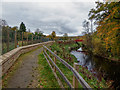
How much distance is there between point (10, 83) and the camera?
341 cm

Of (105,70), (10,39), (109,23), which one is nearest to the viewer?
(10,39)

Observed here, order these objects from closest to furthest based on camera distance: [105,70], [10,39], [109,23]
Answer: [10,39], [109,23], [105,70]

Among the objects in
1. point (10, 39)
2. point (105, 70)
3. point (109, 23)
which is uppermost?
point (109, 23)

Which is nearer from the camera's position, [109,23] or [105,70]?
[109,23]

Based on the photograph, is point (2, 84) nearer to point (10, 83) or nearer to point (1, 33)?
point (10, 83)

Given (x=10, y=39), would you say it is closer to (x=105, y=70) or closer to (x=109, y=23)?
(x=109, y=23)

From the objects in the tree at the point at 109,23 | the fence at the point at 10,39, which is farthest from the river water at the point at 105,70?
the fence at the point at 10,39

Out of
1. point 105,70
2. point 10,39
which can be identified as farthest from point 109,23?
point 10,39

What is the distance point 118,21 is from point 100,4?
12.5 ft

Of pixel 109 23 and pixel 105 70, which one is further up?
pixel 109 23

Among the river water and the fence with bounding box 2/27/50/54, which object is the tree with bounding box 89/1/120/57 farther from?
the fence with bounding box 2/27/50/54

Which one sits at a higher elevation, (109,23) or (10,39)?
(109,23)

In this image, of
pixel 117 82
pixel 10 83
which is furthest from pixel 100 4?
pixel 10 83

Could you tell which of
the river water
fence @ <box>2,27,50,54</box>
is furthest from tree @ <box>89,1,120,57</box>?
fence @ <box>2,27,50,54</box>
